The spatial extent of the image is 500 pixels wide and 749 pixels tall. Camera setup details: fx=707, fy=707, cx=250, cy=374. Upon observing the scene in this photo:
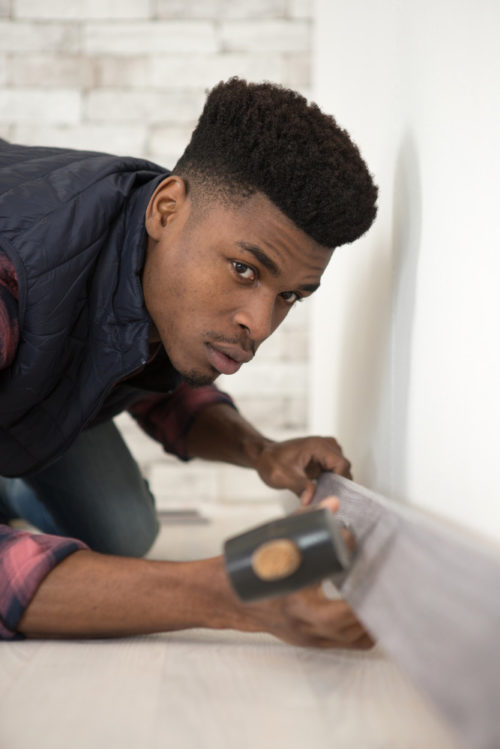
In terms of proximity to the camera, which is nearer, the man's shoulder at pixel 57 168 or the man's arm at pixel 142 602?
the man's arm at pixel 142 602

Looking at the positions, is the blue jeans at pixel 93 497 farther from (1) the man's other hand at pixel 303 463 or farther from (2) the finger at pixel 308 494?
(2) the finger at pixel 308 494

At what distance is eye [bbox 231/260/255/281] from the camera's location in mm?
870

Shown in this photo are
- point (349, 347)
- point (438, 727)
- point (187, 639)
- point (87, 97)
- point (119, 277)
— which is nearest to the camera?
point (438, 727)

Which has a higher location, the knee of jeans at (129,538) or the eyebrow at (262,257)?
the eyebrow at (262,257)

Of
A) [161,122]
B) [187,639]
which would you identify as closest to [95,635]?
[187,639]

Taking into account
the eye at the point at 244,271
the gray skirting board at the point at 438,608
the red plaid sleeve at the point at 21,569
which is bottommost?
the red plaid sleeve at the point at 21,569

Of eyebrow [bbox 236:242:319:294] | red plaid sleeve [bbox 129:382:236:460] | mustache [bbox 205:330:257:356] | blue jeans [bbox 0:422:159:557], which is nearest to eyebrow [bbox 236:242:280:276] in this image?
eyebrow [bbox 236:242:319:294]

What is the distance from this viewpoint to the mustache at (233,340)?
2.99 ft

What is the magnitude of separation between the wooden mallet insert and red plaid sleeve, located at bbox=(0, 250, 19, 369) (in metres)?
0.44

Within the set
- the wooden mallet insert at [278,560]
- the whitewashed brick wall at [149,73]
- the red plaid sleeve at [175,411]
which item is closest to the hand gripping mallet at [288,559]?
the wooden mallet insert at [278,560]

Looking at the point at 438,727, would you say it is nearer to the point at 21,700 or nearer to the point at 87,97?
the point at 21,700

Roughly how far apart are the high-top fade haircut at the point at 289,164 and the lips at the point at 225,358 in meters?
0.18

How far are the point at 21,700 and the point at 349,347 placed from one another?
94cm

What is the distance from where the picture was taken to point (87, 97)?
2.19 meters
